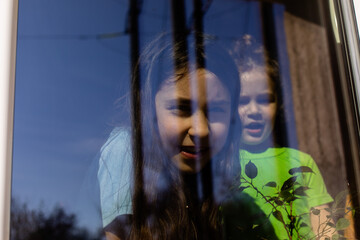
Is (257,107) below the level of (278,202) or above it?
above

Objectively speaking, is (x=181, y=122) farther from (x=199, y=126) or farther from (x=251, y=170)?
(x=251, y=170)

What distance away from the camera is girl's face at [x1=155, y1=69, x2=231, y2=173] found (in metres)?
1.13

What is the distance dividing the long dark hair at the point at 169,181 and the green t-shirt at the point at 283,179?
6 centimetres

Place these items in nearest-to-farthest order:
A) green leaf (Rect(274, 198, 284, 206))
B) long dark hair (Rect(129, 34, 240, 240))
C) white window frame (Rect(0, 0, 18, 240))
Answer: white window frame (Rect(0, 0, 18, 240)), long dark hair (Rect(129, 34, 240, 240)), green leaf (Rect(274, 198, 284, 206))

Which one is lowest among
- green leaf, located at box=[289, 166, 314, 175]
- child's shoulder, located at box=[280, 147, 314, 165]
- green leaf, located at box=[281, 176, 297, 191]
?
green leaf, located at box=[281, 176, 297, 191]

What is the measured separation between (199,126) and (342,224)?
469 millimetres

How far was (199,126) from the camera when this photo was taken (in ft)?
3.79

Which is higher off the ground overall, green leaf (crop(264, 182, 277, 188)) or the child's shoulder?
the child's shoulder

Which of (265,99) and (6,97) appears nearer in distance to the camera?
(6,97)

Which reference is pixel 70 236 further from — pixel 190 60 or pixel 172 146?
pixel 190 60

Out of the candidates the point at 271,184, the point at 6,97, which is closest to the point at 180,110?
the point at 271,184

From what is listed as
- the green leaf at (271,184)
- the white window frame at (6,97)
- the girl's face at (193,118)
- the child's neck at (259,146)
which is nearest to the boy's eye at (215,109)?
the girl's face at (193,118)

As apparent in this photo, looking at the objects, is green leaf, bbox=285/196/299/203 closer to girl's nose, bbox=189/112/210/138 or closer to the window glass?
the window glass

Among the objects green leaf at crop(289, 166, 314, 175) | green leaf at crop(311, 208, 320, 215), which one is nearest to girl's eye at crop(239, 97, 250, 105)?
green leaf at crop(289, 166, 314, 175)
